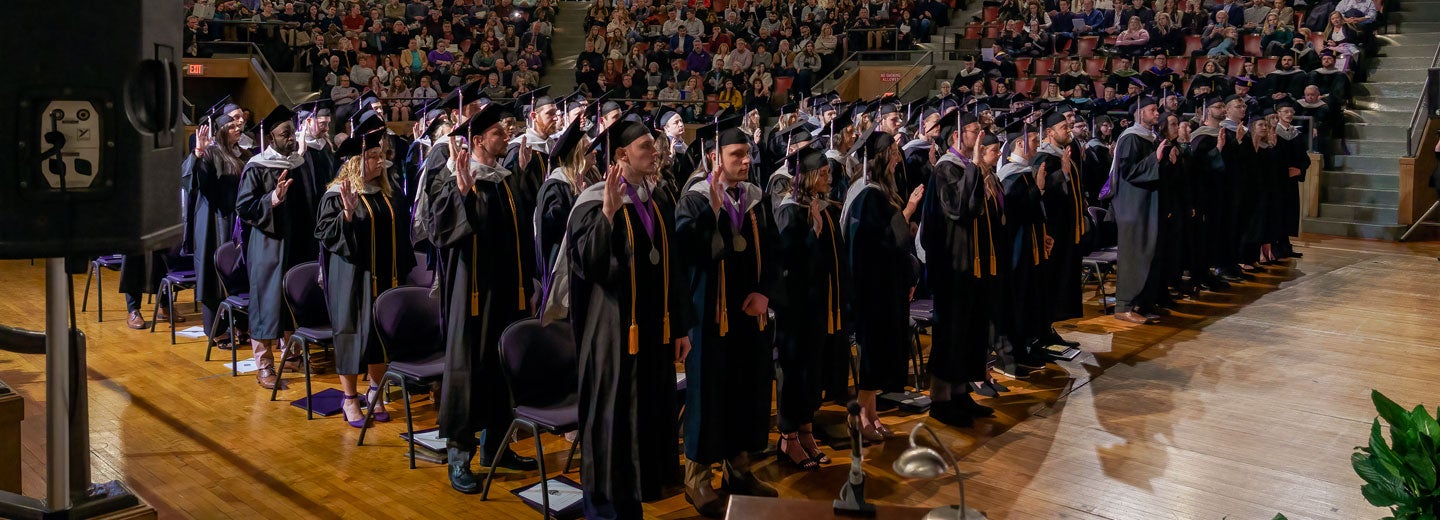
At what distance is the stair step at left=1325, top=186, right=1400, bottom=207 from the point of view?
50.2 ft

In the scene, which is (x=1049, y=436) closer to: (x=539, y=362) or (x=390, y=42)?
(x=539, y=362)

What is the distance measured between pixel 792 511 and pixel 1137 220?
24.9ft

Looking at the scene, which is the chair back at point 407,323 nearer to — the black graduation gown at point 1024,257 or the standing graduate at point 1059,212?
the black graduation gown at point 1024,257

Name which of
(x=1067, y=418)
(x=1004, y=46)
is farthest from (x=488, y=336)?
(x=1004, y=46)

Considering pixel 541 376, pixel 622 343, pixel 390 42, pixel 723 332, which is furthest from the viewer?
pixel 390 42

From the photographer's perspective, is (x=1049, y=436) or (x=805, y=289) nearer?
(x=805, y=289)

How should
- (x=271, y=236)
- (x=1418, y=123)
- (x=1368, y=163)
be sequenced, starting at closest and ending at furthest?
(x=271, y=236), (x=1418, y=123), (x=1368, y=163)

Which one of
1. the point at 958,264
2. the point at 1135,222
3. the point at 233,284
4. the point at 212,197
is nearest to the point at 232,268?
the point at 233,284

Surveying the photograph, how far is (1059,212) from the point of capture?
8.34m

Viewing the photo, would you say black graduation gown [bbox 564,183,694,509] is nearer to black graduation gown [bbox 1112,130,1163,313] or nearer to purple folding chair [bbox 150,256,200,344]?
purple folding chair [bbox 150,256,200,344]

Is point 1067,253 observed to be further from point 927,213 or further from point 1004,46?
point 1004,46

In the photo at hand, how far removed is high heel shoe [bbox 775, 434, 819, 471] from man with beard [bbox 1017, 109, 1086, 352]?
9.13ft

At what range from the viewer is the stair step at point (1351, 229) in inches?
577

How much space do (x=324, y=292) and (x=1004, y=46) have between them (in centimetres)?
Answer: 1660
